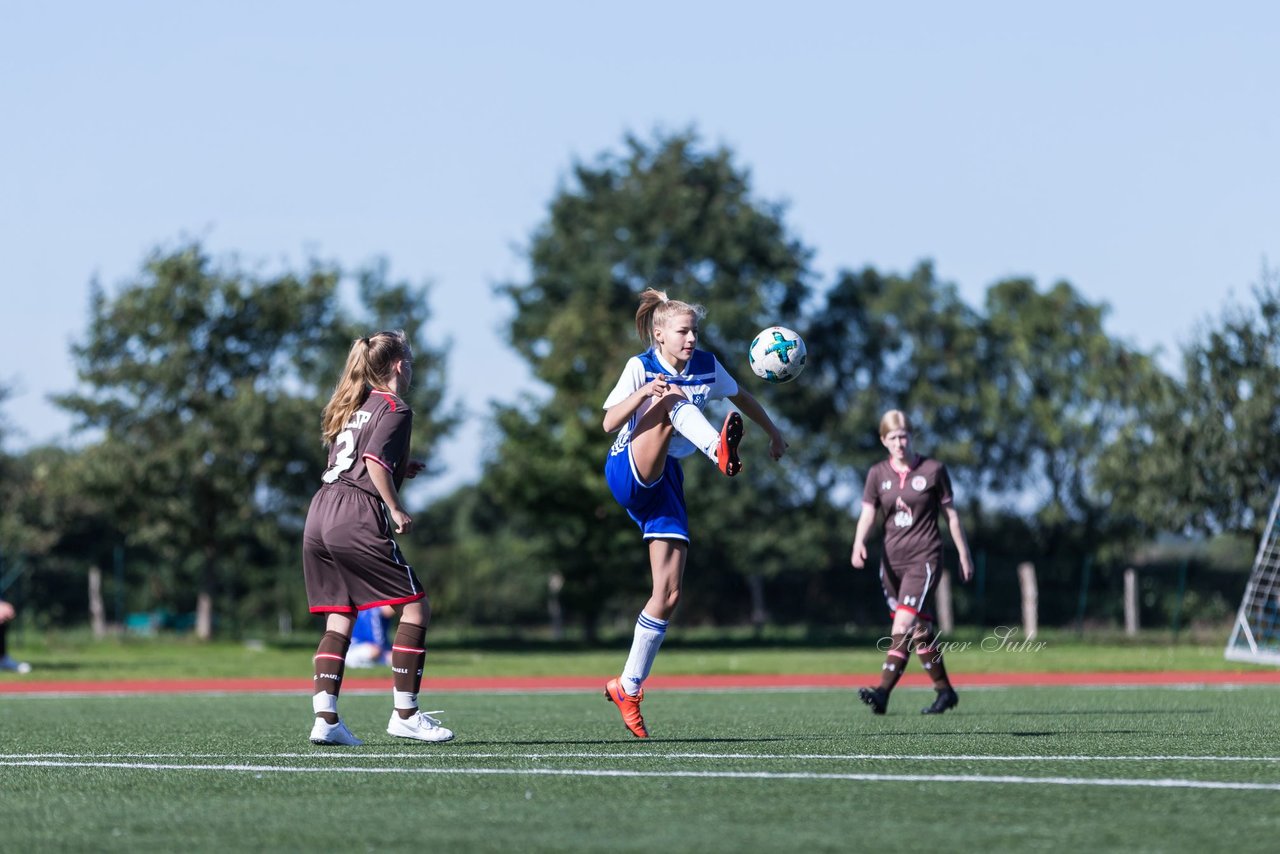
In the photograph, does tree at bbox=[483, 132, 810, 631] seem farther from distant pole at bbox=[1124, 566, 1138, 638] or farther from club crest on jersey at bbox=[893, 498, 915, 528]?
club crest on jersey at bbox=[893, 498, 915, 528]

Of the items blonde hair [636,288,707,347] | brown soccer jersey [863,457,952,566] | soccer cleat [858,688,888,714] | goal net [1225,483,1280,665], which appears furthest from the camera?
goal net [1225,483,1280,665]

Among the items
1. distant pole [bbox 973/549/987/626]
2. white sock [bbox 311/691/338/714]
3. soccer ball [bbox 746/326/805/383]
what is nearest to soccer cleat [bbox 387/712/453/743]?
white sock [bbox 311/691/338/714]

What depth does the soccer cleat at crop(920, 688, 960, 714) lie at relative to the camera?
10766mm

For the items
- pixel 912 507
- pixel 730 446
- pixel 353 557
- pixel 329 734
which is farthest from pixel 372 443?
pixel 912 507

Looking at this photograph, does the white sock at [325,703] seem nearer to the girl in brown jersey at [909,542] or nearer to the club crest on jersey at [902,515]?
the girl in brown jersey at [909,542]

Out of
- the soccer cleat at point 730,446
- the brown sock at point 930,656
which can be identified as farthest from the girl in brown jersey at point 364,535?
the brown sock at point 930,656

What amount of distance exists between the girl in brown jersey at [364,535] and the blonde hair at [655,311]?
1285 millimetres

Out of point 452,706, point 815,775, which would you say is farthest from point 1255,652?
point 815,775

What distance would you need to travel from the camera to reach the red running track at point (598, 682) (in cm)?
1678

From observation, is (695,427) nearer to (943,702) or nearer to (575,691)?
(943,702)

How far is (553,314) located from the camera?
172 ft

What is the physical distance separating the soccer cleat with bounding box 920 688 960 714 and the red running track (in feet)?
16.2

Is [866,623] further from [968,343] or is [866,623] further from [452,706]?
[452,706]

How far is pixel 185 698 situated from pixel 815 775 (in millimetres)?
10085
